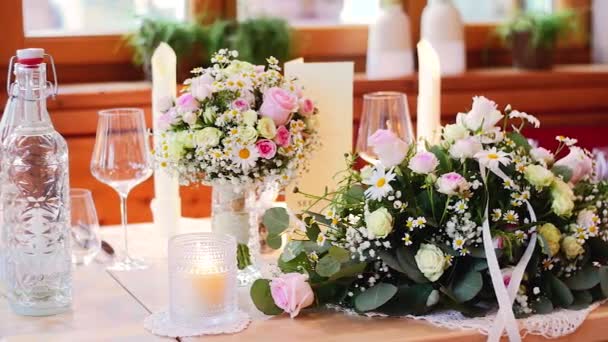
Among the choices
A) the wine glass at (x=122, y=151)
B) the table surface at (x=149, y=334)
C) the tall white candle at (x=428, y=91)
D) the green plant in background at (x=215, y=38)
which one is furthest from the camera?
the green plant in background at (x=215, y=38)

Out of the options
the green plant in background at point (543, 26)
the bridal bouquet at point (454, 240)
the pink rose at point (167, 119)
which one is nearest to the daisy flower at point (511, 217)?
the bridal bouquet at point (454, 240)

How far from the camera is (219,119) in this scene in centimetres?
173

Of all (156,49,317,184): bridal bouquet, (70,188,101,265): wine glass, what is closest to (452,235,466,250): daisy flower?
(156,49,317,184): bridal bouquet

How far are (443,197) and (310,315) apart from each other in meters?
0.26

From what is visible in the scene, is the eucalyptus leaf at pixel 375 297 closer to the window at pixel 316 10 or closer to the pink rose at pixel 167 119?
the pink rose at pixel 167 119

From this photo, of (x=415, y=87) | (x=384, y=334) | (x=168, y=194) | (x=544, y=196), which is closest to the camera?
(x=384, y=334)

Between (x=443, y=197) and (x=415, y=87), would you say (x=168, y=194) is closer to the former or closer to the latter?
(x=443, y=197)

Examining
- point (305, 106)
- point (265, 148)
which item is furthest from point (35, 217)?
point (305, 106)

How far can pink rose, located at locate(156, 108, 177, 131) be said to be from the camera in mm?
1785

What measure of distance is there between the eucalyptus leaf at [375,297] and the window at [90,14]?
172 centimetres

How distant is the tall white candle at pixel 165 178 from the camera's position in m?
2.01

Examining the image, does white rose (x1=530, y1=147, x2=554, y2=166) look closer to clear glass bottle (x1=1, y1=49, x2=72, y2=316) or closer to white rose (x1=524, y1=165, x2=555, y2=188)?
white rose (x1=524, y1=165, x2=555, y2=188)

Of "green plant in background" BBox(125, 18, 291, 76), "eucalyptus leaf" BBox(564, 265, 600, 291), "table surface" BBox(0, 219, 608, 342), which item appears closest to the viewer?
"table surface" BBox(0, 219, 608, 342)

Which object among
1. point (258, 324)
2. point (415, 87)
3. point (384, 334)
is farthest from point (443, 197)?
point (415, 87)
